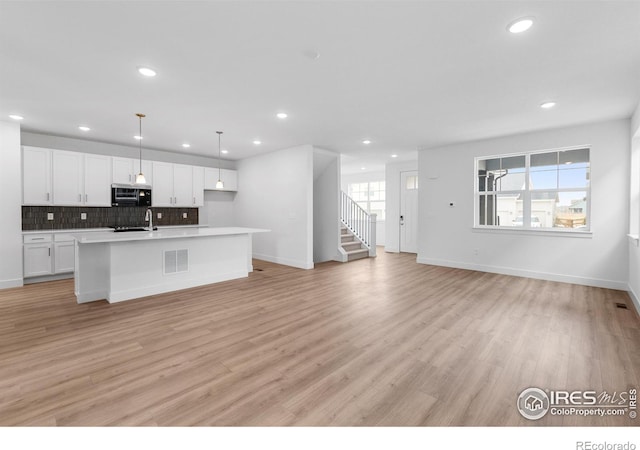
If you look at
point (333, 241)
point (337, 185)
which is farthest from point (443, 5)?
point (333, 241)

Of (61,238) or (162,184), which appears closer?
(61,238)

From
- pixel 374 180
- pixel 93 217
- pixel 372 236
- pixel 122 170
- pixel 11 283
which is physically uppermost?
pixel 374 180

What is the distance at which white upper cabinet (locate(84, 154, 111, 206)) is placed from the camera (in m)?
6.01

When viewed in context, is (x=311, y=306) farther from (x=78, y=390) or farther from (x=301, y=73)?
(x=301, y=73)

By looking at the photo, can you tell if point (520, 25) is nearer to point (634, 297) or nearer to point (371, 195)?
point (634, 297)

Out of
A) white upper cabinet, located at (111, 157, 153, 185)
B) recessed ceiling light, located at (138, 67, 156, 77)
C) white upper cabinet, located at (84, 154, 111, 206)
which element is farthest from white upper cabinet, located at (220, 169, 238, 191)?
recessed ceiling light, located at (138, 67, 156, 77)

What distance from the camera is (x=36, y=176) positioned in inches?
214

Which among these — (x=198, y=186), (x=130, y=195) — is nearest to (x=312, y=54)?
(x=130, y=195)

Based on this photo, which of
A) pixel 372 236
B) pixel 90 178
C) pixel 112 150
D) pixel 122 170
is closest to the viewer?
pixel 90 178

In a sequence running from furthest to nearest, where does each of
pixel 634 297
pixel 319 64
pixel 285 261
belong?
pixel 285 261 → pixel 634 297 → pixel 319 64

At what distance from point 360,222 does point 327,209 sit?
1.55m

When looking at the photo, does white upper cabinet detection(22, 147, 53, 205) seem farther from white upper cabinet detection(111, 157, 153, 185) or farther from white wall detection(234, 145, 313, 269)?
white wall detection(234, 145, 313, 269)

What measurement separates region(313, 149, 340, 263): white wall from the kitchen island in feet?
8.84

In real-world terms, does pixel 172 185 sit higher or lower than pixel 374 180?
lower
